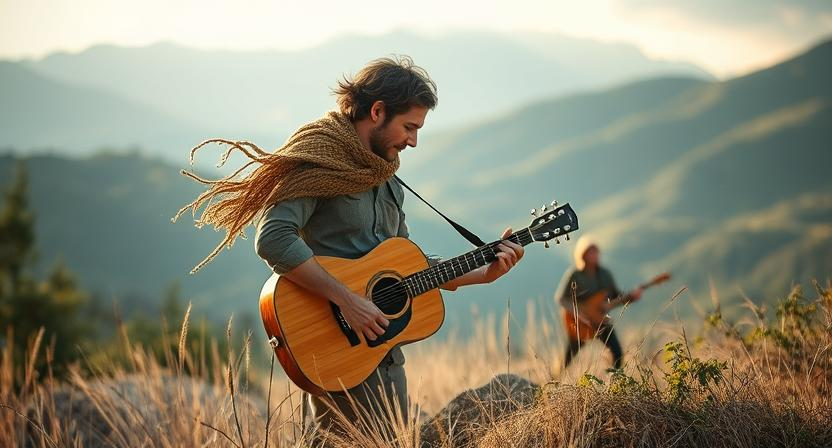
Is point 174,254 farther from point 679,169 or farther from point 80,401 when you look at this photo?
point 80,401

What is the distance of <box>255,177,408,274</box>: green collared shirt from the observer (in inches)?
117

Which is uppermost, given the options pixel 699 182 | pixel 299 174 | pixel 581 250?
pixel 299 174

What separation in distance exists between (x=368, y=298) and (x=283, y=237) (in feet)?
1.47

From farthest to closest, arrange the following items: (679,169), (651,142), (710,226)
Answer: (651,142)
(679,169)
(710,226)

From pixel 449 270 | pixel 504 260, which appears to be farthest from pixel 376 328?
pixel 504 260

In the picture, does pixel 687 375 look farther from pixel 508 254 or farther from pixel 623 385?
pixel 508 254

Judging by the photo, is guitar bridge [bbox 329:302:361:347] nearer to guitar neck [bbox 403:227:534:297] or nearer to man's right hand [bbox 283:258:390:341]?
man's right hand [bbox 283:258:390:341]

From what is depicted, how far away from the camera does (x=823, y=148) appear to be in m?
144

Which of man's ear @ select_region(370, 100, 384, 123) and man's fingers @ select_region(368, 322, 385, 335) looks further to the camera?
man's ear @ select_region(370, 100, 384, 123)

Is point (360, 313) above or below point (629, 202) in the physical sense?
above

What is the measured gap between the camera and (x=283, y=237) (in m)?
2.99

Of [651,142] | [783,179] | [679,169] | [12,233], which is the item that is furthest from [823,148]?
[12,233]

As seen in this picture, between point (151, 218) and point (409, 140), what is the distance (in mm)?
121609

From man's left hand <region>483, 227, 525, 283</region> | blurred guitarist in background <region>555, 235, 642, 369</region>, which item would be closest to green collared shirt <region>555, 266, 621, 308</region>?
blurred guitarist in background <region>555, 235, 642, 369</region>
